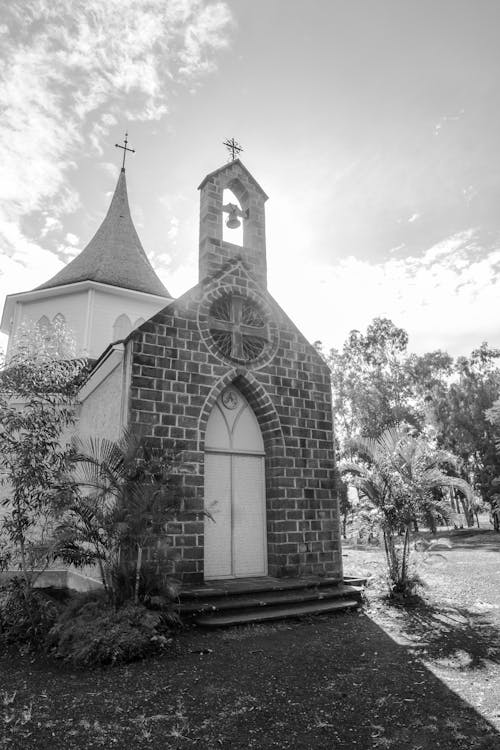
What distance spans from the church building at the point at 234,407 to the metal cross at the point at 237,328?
0.08 ft

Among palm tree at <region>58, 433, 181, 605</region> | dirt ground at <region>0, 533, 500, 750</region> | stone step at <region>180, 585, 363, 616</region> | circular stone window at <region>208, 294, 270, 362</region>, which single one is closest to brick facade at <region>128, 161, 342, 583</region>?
circular stone window at <region>208, 294, 270, 362</region>

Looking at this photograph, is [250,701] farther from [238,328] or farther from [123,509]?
[238,328]

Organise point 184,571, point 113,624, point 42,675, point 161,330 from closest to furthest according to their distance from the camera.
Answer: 1. point 42,675
2. point 113,624
3. point 184,571
4. point 161,330

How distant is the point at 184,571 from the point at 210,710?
3862mm

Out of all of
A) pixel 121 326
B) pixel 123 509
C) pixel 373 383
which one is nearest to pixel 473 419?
pixel 373 383

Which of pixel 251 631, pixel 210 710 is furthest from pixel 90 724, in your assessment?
pixel 251 631

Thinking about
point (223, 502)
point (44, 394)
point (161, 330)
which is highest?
point (161, 330)

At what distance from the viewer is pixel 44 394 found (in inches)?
338

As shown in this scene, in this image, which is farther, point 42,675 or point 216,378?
point 216,378

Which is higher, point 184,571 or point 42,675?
point 184,571

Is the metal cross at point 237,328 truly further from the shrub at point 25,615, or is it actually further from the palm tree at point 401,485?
the shrub at point 25,615

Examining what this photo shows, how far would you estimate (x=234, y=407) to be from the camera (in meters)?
10.6

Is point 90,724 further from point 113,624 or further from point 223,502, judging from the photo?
→ point 223,502

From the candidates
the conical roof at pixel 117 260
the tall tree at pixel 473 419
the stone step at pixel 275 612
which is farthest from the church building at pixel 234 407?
the tall tree at pixel 473 419
